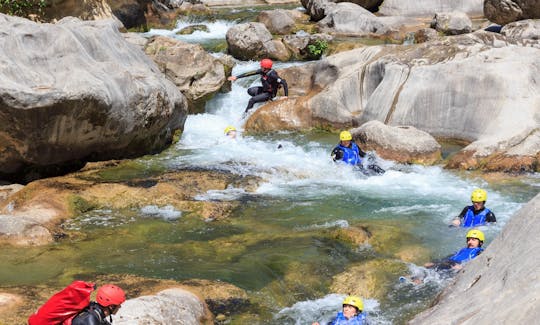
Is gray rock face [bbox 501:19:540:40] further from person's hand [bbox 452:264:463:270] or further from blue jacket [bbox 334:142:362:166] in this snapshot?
person's hand [bbox 452:264:463:270]

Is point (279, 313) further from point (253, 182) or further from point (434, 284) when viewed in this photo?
point (253, 182)

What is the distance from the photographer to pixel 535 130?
14180 mm

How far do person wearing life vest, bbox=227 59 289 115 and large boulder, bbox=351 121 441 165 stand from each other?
13.5 feet

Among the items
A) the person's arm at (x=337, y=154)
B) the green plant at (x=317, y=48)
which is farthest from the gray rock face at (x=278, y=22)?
the person's arm at (x=337, y=154)

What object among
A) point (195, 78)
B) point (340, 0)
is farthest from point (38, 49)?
point (340, 0)

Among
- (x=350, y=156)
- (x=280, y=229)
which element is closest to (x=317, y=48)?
(x=350, y=156)

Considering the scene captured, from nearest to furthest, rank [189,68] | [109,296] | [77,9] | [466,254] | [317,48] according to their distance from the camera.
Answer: [109,296] → [466,254] → [189,68] → [317,48] → [77,9]

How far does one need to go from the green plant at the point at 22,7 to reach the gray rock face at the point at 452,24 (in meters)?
14.1

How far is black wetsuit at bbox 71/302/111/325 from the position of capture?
6.12 m

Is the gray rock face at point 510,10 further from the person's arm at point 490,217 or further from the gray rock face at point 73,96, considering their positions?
the person's arm at point 490,217

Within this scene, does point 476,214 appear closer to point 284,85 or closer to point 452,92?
point 452,92

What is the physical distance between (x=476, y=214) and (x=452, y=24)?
15775mm

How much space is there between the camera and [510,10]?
21.9m

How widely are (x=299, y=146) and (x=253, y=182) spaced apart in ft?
11.7
